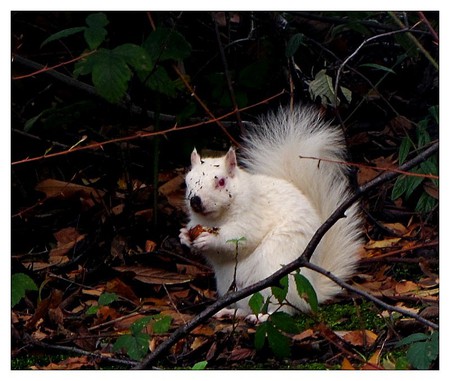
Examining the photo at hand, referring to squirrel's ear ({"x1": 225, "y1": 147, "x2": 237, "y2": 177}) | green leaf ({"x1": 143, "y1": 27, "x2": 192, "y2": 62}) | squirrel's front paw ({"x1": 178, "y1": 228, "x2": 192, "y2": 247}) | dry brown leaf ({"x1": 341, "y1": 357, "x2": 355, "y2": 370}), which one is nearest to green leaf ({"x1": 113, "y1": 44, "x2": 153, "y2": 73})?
green leaf ({"x1": 143, "y1": 27, "x2": 192, "y2": 62})

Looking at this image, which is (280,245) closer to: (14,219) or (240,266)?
(240,266)

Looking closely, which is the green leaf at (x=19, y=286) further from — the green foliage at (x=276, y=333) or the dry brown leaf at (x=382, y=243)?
the dry brown leaf at (x=382, y=243)

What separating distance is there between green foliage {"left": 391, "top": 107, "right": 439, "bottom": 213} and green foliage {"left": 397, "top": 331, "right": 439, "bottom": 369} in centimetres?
72

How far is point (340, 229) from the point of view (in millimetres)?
3537

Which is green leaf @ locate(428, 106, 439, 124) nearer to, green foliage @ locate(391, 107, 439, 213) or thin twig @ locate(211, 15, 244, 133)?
green foliage @ locate(391, 107, 439, 213)

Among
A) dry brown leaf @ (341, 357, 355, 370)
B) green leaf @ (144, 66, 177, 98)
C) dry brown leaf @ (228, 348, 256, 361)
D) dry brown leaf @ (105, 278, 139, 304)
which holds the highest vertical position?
green leaf @ (144, 66, 177, 98)

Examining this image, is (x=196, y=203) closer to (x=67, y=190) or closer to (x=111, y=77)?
(x=111, y=77)

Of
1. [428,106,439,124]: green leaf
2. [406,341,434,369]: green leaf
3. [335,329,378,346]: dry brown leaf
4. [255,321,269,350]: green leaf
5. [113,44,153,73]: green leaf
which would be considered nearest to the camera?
[406,341,434,369]: green leaf

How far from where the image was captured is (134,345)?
2.86m

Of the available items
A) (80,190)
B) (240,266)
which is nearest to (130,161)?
(80,190)

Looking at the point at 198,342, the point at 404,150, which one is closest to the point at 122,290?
the point at 198,342

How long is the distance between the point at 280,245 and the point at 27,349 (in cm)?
86

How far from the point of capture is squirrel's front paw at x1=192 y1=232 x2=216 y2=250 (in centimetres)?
325

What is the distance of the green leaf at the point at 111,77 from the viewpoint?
305cm
